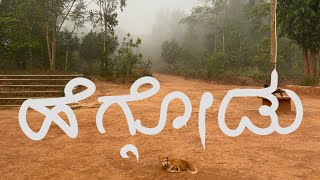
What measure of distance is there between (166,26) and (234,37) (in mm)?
35411

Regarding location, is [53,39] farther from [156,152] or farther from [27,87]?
[156,152]

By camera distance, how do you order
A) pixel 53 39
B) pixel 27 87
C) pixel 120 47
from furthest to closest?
pixel 120 47 → pixel 53 39 → pixel 27 87

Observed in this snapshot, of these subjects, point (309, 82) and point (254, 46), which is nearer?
point (309, 82)

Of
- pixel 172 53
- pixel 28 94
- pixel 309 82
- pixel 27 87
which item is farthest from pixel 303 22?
pixel 172 53

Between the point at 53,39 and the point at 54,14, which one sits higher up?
the point at 54,14

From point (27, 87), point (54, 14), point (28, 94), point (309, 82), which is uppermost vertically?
point (54, 14)

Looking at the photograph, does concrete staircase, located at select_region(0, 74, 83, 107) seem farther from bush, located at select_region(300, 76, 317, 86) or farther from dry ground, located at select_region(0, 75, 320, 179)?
bush, located at select_region(300, 76, 317, 86)

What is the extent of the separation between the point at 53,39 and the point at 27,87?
851cm

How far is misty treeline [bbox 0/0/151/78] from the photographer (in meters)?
21.4

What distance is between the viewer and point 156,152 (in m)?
5.61

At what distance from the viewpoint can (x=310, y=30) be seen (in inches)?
659

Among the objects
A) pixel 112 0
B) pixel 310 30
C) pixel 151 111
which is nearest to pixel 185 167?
pixel 151 111

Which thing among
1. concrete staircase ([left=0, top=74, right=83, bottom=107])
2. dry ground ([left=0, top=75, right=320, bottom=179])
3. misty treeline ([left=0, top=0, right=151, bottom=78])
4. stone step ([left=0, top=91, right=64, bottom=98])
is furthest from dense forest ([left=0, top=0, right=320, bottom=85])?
dry ground ([left=0, top=75, right=320, bottom=179])

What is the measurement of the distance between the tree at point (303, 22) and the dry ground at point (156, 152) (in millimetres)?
9482
